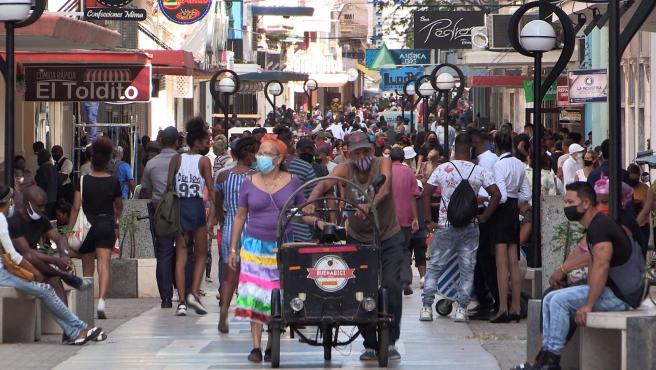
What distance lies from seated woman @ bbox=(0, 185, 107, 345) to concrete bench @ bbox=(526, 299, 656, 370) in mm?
3735

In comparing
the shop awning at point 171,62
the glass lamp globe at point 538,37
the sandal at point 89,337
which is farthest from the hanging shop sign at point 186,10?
the sandal at point 89,337

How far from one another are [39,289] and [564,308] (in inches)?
172

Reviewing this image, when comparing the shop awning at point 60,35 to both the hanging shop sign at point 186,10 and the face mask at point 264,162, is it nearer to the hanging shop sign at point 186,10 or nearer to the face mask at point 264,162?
the face mask at point 264,162

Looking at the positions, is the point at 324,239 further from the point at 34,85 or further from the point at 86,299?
the point at 34,85

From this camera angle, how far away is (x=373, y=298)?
10.5 meters

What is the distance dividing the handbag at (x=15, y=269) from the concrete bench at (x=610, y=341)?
158 inches

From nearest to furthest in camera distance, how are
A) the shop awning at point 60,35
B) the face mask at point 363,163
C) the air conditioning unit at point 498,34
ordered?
the face mask at point 363,163 → the shop awning at point 60,35 → the air conditioning unit at point 498,34

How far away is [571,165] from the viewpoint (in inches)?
874

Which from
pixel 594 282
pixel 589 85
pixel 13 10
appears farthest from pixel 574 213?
pixel 589 85

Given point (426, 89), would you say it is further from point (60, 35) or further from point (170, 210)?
point (170, 210)

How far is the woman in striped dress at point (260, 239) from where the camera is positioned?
1105 centimetres

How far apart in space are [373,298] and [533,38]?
5217 millimetres

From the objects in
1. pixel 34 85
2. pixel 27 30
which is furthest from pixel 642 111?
pixel 27 30

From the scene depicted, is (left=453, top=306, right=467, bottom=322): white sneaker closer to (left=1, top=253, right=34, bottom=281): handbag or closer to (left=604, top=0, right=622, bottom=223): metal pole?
(left=604, top=0, right=622, bottom=223): metal pole
